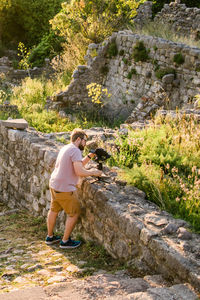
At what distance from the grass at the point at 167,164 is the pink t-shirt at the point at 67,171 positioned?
0.77m

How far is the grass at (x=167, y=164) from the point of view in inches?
192

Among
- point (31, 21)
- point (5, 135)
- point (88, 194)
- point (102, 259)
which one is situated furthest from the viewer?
point (31, 21)

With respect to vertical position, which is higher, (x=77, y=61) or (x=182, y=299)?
(x=77, y=61)

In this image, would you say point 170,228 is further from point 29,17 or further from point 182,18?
point 29,17

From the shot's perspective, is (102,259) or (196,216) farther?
(102,259)

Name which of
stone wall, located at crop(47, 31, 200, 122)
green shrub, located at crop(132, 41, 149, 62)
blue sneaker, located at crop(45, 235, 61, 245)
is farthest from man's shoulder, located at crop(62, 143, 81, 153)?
green shrub, located at crop(132, 41, 149, 62)

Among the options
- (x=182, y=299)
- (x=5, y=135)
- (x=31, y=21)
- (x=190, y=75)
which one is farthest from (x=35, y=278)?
(x=31, y=21)

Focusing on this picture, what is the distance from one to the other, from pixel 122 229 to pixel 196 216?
88 cm

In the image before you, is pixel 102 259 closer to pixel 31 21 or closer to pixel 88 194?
pixel 88 194

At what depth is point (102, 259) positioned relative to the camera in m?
4.89

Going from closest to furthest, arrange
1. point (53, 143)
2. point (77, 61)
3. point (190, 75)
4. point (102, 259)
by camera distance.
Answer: point (102, 259) < point (53, 143) < point (190, 75) < point (77, 61)

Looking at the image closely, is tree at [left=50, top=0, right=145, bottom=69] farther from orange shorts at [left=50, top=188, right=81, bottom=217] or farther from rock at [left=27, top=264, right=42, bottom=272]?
rock at [left=27, top=264, right=42, bottom=272]

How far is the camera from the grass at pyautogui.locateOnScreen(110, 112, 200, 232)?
4.87 m

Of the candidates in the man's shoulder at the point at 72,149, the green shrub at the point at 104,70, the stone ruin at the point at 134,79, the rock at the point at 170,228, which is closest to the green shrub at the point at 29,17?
the green shrub at the point at 104,70
